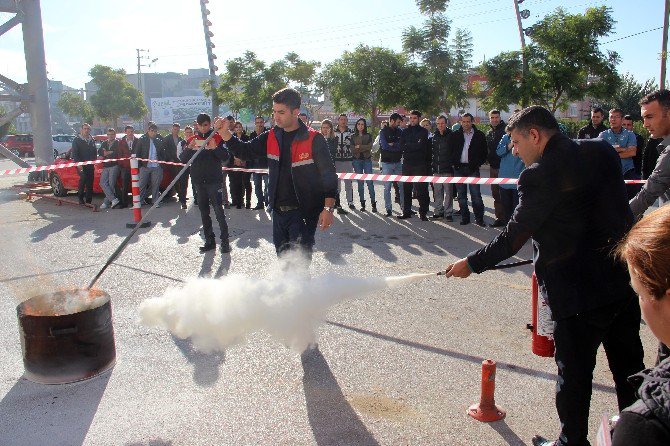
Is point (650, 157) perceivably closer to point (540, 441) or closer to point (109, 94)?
point (540, 441)

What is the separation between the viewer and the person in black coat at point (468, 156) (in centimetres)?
1020

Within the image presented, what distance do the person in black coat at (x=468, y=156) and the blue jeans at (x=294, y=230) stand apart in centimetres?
556

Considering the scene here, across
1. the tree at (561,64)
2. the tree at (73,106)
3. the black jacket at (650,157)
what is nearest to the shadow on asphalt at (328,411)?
the black jacket at (650,157)

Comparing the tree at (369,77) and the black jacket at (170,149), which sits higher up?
the tree at (369,77)

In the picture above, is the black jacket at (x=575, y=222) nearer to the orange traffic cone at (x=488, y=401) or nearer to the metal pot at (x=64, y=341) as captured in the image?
the orange traffic cone at (x=488, y=401)

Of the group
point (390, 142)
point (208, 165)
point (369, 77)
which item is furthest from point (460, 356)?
point (369, 77)

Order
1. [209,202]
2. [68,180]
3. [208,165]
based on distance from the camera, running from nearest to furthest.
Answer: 1. [208,165]
2. [209,202]
3. [68,180]

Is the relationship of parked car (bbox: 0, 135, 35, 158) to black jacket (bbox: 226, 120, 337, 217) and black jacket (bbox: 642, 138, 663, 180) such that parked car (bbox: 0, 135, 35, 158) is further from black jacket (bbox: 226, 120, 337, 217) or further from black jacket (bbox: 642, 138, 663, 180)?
black jacket (bbox: 642, 138, 663, 180)

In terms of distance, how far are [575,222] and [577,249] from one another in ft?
0.45

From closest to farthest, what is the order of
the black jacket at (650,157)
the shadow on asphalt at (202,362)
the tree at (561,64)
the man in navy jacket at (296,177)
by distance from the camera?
the shadow on asphalt at (202,362) < the man in navy jacket at (296,177) < the black jacket at (650,157) < the tree at (561,64)

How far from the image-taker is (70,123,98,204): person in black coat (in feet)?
44.4

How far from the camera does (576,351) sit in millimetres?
2854

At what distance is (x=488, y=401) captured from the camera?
368 centimetres

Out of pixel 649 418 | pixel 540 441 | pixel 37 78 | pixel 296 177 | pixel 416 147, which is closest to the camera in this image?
pixel 649 418
